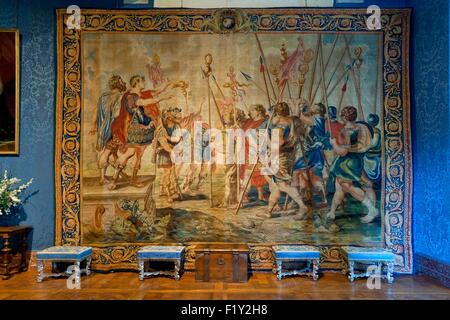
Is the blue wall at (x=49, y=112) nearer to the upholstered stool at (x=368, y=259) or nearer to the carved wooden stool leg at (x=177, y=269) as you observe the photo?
the upholstered stool at (x=368, y=259)

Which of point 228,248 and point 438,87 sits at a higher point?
point 438,87

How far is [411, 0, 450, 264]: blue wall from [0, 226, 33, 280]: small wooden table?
5.88 metres

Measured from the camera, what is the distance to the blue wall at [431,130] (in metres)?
5.75

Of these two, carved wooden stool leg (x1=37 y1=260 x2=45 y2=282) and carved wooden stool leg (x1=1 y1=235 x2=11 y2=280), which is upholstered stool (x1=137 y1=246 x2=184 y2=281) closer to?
carved wooden stool leg (x1=37 y1=260 x2=45 y2=282)

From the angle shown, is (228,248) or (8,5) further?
(8,5)

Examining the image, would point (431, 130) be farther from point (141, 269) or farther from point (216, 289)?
point (141, 269)

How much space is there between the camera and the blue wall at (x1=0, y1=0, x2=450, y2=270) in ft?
20.1

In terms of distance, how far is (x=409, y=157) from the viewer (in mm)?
6539

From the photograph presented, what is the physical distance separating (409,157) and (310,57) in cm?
214

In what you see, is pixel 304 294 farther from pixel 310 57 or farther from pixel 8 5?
pixel 8 5

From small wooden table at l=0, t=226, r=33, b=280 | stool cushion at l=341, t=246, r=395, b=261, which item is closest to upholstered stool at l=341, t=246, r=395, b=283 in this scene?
stool cushion at l=341, t=246, r=395, b=261

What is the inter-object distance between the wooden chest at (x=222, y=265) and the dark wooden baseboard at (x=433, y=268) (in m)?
2.59

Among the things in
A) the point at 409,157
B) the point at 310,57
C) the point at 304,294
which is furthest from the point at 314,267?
the point at 310,57
